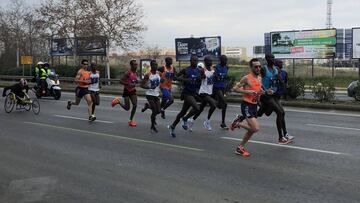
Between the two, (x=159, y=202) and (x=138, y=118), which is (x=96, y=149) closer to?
(x=159, y=202)

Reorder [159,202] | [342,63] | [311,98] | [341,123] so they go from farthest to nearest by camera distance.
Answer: [342,63]
[311,98]
[341,123]
[159,202]

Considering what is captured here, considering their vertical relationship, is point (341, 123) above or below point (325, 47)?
below

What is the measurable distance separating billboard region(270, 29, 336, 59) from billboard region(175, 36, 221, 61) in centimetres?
674

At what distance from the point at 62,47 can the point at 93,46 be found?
5.69 m

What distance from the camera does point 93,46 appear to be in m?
A: 41.8

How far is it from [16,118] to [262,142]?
8.39 metres

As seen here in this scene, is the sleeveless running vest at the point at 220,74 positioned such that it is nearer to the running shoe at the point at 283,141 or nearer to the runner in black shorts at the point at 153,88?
the runner in black shorts at the point at 153,88

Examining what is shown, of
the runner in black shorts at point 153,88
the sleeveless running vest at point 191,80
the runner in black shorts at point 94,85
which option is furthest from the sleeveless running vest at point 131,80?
the sleeveless running vest at point 191,80

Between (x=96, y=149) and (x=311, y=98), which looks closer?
(x=96, y=149)

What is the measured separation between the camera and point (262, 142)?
10773mm

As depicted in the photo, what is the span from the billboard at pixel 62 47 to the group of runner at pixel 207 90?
31.5 m

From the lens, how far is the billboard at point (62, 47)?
45.8 metres

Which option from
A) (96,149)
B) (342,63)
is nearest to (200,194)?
(96,149)

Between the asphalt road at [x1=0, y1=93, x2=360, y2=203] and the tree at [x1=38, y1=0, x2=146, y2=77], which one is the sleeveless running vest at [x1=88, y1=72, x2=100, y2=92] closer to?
the asphalt road at [x1=0, y1=93, x2=360, y2=203]
